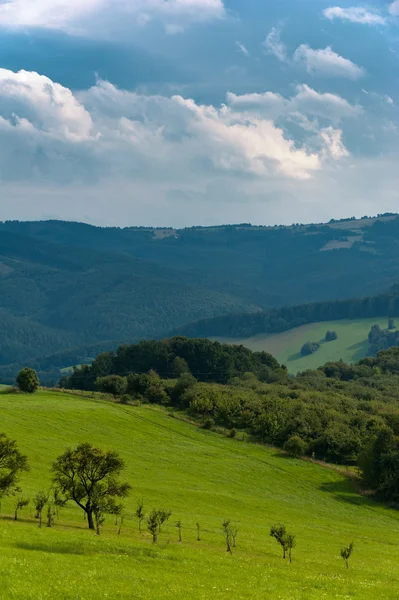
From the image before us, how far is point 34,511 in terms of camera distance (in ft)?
203

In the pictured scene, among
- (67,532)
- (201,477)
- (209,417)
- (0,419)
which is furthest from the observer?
(209,417)

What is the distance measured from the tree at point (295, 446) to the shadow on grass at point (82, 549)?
68489 millimetres

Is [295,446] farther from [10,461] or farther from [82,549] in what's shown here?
[82,549]

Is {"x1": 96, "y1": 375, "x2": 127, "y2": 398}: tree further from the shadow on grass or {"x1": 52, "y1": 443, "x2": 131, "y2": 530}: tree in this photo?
the shadow on grass

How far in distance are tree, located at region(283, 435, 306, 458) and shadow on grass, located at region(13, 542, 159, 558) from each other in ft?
225

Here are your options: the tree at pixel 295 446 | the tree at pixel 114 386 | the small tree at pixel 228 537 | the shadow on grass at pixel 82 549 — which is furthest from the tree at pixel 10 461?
the tree at pixel 114 386

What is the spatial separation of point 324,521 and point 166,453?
95.8ft

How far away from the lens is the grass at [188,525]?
39353mm

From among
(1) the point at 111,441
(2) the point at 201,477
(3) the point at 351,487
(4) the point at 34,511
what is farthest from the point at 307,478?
(4) the point at 34,511

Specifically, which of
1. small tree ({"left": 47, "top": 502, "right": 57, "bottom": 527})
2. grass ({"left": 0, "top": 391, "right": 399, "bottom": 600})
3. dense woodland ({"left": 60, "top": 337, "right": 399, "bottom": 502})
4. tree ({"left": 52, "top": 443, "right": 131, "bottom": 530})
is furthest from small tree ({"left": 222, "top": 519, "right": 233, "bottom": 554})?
dense woodland ({"left": 60, "top": 337, "right": 399, "bottom": 502})

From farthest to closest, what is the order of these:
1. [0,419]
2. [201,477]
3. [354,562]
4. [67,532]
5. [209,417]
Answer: [209,417]
[0,419]
[201,477]
[354,562]
[67,532]

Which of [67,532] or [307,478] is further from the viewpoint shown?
[307,478]

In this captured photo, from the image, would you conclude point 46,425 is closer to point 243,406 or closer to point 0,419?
point 0,419

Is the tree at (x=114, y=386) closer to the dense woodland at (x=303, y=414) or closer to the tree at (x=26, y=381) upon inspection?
the dense woodland at (x=303, y=414)
